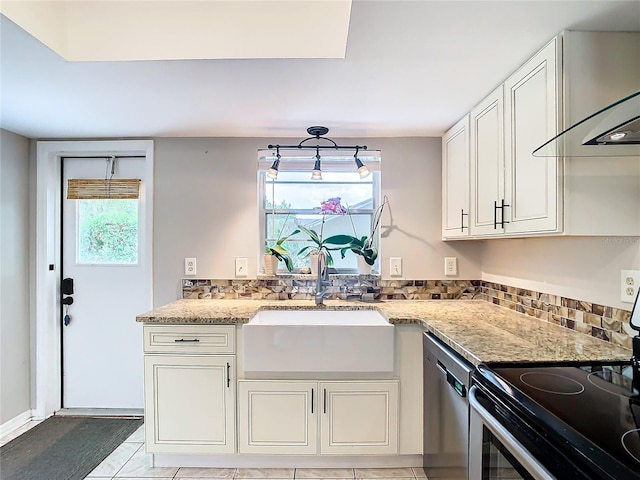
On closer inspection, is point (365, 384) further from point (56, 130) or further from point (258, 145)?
point (56, 130)

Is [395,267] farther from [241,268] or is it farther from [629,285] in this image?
[629,285]

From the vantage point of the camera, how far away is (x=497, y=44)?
1.35 meters

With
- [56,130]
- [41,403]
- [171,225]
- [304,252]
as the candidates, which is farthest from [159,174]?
[41,403]

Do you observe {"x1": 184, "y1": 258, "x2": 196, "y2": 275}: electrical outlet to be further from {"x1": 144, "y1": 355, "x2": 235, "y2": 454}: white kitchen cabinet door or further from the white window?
{"x1": 144, "y1": 355, "x2": 235, "y2": 454}: white kitchen cabinet door

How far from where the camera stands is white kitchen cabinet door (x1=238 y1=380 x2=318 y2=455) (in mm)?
1912

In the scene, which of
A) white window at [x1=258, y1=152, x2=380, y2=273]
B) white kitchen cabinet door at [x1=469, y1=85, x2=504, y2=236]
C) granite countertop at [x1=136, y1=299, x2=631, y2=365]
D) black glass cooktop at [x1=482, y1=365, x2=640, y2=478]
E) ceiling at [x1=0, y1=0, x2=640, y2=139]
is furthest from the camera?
white window at [x1=258, y1=152, x2=380, y2=273]

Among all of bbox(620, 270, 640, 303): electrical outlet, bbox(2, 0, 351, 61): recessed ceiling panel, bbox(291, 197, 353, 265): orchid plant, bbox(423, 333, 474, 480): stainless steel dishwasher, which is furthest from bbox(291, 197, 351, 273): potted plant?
bbox(620, 270, 640, 303): electrical outlet

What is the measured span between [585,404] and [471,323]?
861mm

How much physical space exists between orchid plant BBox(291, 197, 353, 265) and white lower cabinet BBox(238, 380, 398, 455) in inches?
34.9

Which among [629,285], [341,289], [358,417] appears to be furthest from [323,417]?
[629,285]

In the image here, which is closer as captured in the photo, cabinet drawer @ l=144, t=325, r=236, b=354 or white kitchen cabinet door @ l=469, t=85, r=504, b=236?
white kitchen cabinet door @ l=469, t=85, r=504, b=236

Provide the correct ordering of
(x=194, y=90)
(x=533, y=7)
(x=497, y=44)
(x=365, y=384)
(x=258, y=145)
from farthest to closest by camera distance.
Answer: (x=258, y=145), (x=365, y=384), (x=194, y=90), (x=497, y=44), (x=533, y=7)

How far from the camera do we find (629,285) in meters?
1.32

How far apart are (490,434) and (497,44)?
1.40 metres
